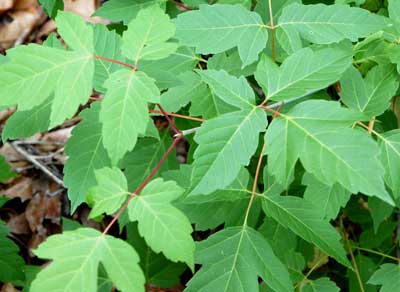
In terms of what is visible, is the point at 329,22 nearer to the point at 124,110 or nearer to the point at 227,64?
the point at 227,64

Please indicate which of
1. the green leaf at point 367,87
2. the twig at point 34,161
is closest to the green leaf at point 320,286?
the green leaf at point 367,87

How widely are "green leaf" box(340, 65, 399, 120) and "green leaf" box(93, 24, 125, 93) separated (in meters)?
0.69

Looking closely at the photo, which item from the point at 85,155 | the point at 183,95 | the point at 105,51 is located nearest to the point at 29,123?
the point at 85,155

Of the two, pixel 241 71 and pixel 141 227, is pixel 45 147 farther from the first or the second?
pixel 141 227

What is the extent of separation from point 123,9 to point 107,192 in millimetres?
911

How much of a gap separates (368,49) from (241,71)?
0.41 m

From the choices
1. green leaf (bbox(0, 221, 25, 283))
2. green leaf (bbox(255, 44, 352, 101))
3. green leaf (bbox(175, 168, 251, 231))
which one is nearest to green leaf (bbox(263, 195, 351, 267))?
green leaf (bbox(175, 168, 251, 231))

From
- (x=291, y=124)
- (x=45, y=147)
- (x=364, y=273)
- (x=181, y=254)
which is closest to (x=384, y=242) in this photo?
(x=364, y=273)

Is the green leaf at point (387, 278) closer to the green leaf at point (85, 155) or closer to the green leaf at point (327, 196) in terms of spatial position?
the green leaf at point (327, 196)

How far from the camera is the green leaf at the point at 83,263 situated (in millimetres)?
1082

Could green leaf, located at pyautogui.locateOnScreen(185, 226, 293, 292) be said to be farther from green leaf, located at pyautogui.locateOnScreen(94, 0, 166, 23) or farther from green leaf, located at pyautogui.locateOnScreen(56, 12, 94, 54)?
green leaf, located at pyautogui.locateOnScreen(94, 0, 166, 23)

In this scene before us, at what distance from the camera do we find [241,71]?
1673 mm

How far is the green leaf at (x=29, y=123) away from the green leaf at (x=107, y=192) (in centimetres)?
49

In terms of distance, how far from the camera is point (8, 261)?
2021 millimetres
